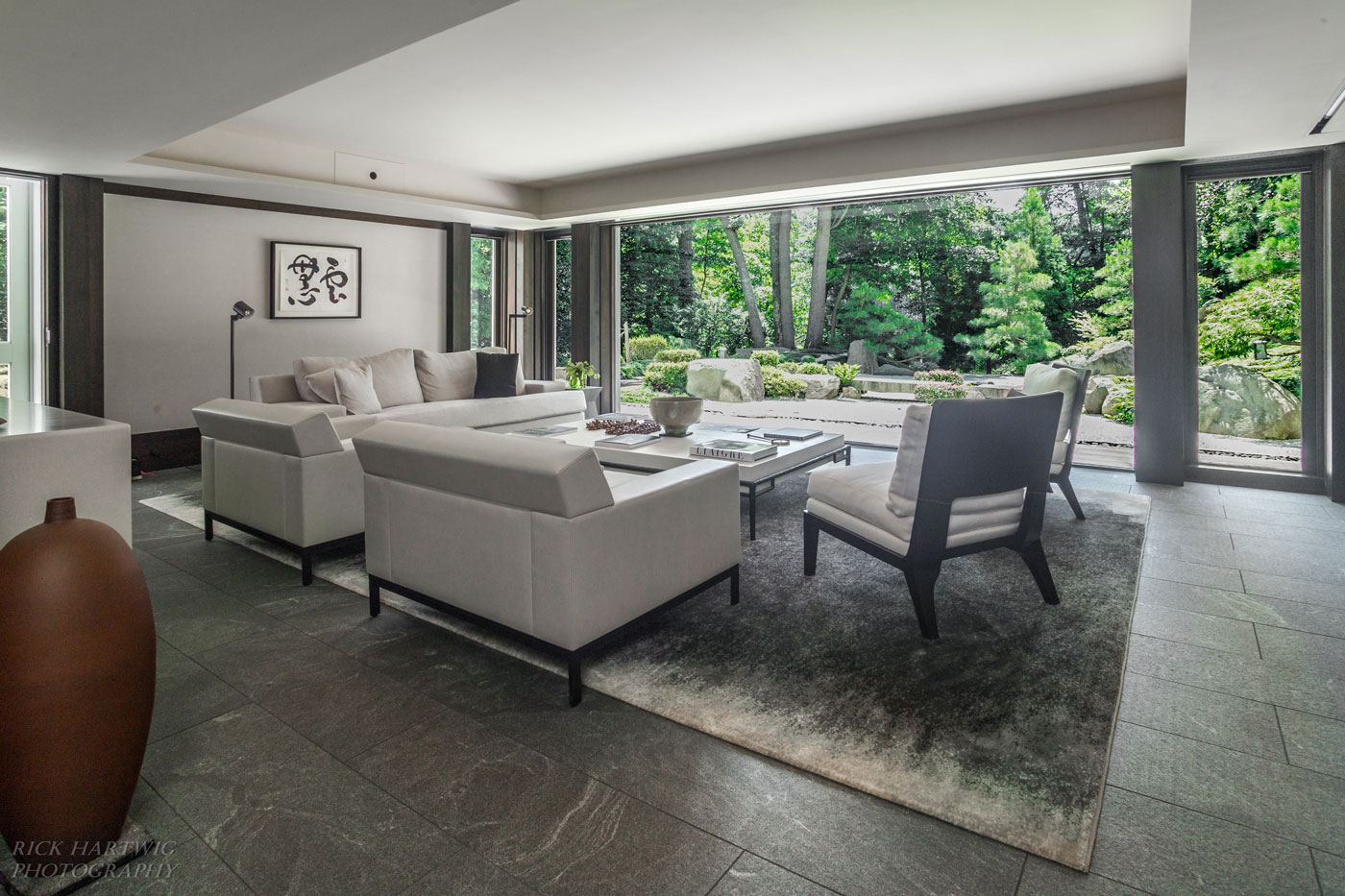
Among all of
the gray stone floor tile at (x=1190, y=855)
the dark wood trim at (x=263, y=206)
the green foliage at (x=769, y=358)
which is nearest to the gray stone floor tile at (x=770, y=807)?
the gray stone floor tile at (x=1190, y=855)

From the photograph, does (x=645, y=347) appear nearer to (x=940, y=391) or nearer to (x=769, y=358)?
(x=769, y=358)

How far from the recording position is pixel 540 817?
172 cm

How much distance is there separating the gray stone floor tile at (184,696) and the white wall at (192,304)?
4625 millimetres

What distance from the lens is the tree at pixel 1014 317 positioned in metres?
8.79

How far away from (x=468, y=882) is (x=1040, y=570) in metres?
2.49

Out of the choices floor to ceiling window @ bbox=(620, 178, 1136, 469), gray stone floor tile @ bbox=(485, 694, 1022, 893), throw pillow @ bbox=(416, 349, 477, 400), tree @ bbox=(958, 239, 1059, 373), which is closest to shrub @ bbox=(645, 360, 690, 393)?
floor to ceiling window @ bbox=(620, 178, 1136, 469)

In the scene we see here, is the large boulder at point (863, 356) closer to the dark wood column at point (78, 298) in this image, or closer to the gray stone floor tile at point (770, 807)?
the dark wood column at point (78, 298)

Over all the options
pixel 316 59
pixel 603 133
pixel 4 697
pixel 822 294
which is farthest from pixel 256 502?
pixel 822 294

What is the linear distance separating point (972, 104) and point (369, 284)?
5820 millimetres

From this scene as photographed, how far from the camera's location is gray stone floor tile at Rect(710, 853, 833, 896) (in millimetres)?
1492

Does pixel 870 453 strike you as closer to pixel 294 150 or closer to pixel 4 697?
pixel 294 150

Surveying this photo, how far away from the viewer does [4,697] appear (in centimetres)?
143

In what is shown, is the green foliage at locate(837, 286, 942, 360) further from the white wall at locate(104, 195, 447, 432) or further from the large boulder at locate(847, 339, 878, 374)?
the white wall at locate(104, 195, 447, 432)

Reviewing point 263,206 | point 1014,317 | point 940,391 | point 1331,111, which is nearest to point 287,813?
point 1331,111
